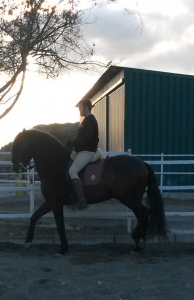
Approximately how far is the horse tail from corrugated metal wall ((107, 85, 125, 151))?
7.59 meters

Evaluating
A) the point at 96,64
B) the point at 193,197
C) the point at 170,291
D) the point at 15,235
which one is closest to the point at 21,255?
the point at 15,235

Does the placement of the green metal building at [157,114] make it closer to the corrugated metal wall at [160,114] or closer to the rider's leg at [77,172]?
the corrugated metal wall at [160,114]

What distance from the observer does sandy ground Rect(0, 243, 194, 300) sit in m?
4.39

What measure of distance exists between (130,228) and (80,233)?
3.15 feet

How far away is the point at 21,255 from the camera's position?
6.36 meters

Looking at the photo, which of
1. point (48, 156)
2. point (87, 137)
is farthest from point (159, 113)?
point (48, 156)

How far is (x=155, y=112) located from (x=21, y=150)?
8164mm

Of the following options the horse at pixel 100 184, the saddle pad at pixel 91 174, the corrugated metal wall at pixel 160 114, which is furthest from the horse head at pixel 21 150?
the corrugated metal wall at pixel 160 114

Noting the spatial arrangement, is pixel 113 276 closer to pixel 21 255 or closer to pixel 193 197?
pixel 21 255

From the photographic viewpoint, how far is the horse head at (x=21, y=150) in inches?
266

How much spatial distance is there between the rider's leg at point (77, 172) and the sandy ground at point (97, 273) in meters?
0.83

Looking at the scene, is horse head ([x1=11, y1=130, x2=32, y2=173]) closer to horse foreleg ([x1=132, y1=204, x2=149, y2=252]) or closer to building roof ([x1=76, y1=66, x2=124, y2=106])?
horse foreleg ([x1=132, y1=204, x2=149, y2=252])

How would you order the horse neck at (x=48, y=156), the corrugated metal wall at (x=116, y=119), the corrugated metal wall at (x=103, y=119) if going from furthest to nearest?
1. the corrugated metal wall at (x=103, y=119)
2. the corrugated metal wall at (x=116, y=119)
3. the horse neck at (x=48, y=156)

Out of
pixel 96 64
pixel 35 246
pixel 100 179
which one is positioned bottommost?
pixel 35 246
